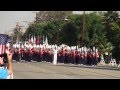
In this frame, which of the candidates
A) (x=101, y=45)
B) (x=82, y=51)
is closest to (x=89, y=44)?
(x=101, y=45)

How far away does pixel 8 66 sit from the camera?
26.8ft

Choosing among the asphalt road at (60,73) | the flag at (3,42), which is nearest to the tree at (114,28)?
the asphalt road at (60,73)

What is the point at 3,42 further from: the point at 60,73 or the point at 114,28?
the point at 114,28

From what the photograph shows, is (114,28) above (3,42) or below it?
above

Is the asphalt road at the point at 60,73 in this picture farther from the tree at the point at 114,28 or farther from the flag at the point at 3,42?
the tree at the point at 114,28

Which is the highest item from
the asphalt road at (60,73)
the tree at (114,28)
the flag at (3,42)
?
the tree at (114,28)

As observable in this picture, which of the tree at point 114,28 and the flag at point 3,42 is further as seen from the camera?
the tree at point 114,28

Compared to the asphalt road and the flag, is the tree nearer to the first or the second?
the asphalt road

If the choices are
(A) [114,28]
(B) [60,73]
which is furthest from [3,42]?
(A) [114,28]

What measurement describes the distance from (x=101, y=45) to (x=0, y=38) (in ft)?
102

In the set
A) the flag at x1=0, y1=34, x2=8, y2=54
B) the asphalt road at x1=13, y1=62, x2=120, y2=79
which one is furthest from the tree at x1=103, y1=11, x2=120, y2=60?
the flag at x1=0, y1=34, x2=8, y2=54

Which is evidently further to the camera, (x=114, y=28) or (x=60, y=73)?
(x=114, y=28)

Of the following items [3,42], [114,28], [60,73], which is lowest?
[60,73]
